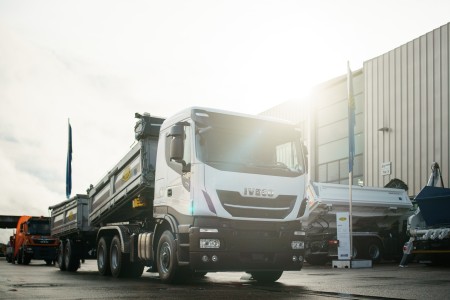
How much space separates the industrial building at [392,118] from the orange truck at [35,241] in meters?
15.6

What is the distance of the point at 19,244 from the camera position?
1107 inches

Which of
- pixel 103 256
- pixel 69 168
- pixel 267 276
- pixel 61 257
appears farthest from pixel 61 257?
pixel 69 168

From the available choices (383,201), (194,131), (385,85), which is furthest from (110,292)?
(385,85)

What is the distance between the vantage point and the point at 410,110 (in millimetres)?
27125

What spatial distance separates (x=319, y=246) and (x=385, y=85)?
512 inches

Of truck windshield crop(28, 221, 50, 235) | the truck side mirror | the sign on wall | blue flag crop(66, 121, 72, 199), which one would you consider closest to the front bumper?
the truck side mirror

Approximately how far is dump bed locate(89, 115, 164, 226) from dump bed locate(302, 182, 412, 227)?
6943mm

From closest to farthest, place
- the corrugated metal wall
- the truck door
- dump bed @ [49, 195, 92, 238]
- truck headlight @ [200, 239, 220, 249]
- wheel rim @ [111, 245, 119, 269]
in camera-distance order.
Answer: truck headlight @ [200, 239, 220, 249] < the truck door < wheel rim @ [111, 245, 119, 269] < dump bed @ [49, 195, 92, 238] < the corrugated metal wall

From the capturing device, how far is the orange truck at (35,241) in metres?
26.7

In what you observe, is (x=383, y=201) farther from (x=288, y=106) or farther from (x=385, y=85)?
(x=288, y=106)

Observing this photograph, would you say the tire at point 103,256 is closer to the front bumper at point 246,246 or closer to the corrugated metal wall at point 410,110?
the front bumper at point 246,246

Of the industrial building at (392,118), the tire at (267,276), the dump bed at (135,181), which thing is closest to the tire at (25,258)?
the dump bed at (135,181)

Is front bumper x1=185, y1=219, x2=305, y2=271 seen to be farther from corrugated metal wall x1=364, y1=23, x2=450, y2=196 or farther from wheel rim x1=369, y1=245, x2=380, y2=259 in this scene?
corrugated metal wall x1=364, y1=23, x2=450, y2=196

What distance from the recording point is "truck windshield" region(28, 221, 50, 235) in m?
27.2
